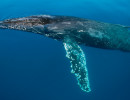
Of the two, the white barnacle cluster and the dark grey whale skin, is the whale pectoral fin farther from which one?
the white barnacle cluster

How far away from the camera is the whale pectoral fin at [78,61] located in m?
8.64

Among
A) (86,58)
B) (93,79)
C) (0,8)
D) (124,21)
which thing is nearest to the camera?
(93,79)

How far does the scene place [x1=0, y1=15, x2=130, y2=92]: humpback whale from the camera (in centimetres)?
980

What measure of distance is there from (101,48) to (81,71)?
1.78 meters

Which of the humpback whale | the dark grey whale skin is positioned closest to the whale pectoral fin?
the humpback whale

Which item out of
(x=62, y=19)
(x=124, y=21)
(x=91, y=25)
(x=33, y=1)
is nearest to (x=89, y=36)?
(x=91, y=25)

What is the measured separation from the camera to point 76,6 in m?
13.3

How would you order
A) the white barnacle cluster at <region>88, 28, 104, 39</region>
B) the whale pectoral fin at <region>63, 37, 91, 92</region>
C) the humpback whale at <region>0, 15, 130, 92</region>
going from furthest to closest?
the white barnacle cluster at <region>88, 28, 104, 39</region>, the humpback whale at <region>0, 15, 130, 92</region>, the whale pectoral fin at <region>63, 37, 91, 92</region>

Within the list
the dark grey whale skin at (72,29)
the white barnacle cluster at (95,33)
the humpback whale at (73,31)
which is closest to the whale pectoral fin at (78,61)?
the humpback whale at (73,31)

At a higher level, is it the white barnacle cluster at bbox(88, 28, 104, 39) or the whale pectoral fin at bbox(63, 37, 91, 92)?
the white barnacle cluster at bbox(88, 28, 104, 39)

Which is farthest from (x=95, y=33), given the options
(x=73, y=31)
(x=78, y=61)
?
(x=78, y=61)

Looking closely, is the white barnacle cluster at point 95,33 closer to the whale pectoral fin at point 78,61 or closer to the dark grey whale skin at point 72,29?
the dark grey whale skin at point 72,29

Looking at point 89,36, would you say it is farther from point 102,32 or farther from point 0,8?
point 0,8

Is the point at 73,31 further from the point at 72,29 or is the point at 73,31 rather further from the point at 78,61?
the point at 78,61
